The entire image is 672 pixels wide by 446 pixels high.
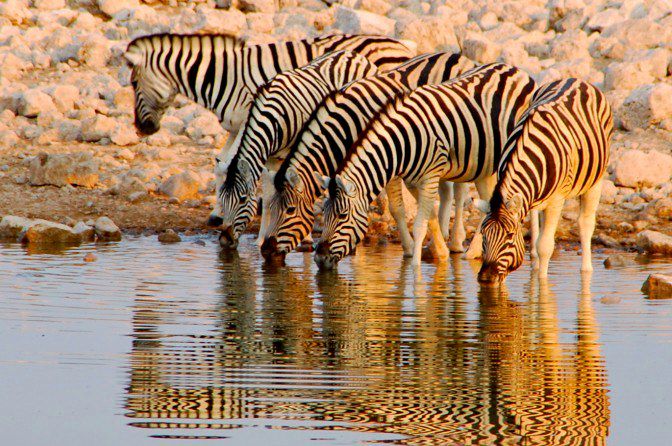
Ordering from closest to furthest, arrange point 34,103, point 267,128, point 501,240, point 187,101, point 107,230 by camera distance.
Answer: point 501,240
point 267,128
point 107,230
point 34,103
point 187,101

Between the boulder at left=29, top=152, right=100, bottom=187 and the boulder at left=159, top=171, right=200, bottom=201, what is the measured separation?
0.96 meters

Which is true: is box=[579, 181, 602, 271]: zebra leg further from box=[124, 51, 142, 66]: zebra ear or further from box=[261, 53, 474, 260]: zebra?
box=[124, 51, 142, 66]: zebra ear

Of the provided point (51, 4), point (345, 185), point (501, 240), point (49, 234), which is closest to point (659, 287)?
point (501, 240)

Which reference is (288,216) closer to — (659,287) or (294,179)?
(294,179)

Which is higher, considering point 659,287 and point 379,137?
point 379,137

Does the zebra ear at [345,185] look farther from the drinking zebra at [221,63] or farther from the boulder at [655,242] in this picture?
the boulder at [655,242]

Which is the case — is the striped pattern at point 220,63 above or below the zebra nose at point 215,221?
above

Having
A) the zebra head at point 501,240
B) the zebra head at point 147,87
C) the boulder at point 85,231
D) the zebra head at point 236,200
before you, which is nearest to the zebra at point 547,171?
the zebra head at point 501,240

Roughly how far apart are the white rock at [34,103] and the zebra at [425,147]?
28.3 feet

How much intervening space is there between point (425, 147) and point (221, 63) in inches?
138

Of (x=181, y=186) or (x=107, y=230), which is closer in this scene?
(x=107, y=230)

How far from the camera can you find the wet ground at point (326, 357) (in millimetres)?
5789

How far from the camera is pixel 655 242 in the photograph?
12516 mm

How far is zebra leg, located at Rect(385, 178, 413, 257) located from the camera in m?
12.5
